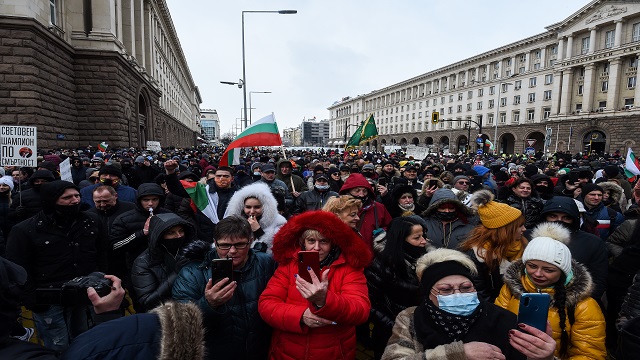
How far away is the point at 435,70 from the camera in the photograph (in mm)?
70875

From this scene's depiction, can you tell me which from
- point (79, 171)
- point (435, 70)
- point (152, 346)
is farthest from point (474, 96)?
point (152, 346)

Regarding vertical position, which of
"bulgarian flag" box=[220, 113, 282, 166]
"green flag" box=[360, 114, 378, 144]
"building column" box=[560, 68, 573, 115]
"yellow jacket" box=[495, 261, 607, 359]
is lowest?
"yellow jacket" box=[495, 261, 607, 359]

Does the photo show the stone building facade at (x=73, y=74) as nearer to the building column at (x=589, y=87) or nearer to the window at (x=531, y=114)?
the building column at (x=589, y=87)

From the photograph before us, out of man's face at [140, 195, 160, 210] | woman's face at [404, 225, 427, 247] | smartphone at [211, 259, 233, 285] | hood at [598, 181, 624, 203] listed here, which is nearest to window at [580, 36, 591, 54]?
hood at [598, 181, 624, 203]

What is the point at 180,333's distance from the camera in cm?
116

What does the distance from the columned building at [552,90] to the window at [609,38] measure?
0.11 metres

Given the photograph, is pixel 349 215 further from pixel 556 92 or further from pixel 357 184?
pixel 556 92

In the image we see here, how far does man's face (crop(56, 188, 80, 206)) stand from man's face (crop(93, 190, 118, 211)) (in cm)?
86

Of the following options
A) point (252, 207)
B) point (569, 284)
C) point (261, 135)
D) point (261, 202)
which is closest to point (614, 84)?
point (261, 135)

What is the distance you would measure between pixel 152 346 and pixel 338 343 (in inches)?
56.5

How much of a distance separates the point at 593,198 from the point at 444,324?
13.4 feet

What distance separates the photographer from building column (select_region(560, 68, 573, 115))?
43031 millimetres

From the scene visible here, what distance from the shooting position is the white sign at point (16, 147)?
5582 millimetres

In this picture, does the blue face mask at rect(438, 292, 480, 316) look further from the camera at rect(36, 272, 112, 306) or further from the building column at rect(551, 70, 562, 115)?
the building column at rect(551, 70, 562, 115)
